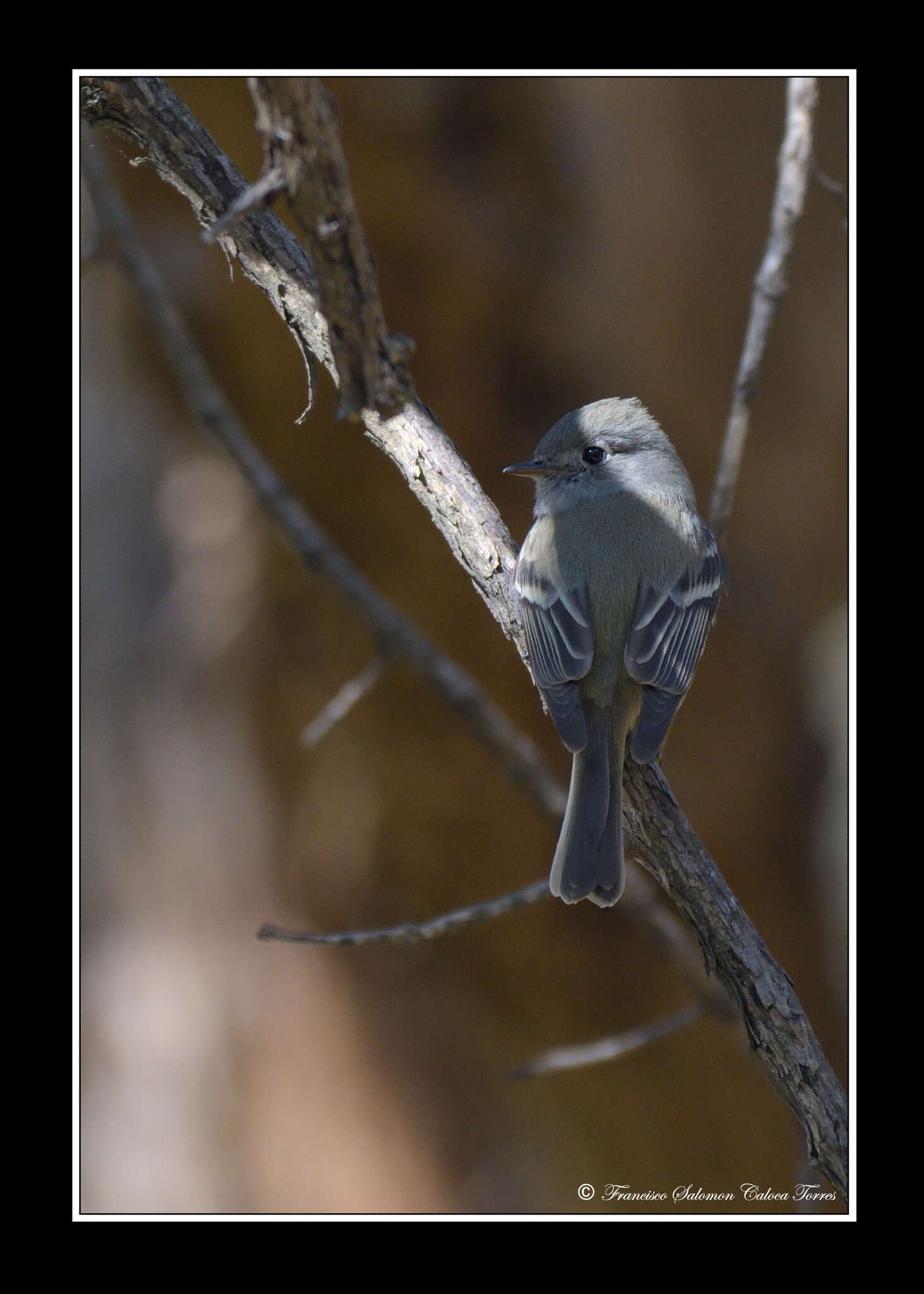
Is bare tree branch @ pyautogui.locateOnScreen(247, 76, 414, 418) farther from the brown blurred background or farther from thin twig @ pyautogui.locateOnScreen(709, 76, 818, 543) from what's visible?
the brown blurred background

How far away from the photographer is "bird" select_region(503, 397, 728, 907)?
2225mm

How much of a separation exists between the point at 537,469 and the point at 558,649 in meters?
0.60

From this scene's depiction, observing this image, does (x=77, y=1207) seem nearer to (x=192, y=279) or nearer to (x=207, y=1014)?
(x=207, y=1014)

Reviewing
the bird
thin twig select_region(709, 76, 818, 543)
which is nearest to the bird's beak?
the bird

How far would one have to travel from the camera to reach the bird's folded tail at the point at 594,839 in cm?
220

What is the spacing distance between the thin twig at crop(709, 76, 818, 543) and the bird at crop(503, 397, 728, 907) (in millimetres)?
219

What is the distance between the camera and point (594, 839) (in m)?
2.21

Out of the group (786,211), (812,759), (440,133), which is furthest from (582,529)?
(812,759)

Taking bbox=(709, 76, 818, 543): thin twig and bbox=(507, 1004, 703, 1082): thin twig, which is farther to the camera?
bbox=(709, 76, 818, 543): thin twig

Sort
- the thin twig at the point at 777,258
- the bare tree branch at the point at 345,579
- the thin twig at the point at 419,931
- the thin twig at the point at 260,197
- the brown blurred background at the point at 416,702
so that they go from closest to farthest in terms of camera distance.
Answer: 1. the thin twig at the point at 260,197
2. the thin twig at the point at 419,931
3. the bare tree branch at the point at 345,579
4. the thin twig at the point at 777,258
5. the brown blurred background at the point at 416,702

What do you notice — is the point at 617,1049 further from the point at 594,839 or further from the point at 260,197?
the point at 260,197

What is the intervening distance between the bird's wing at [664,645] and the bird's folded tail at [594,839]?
0.33 feet

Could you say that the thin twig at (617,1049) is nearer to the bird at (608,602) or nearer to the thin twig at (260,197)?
the bird at (608,602)

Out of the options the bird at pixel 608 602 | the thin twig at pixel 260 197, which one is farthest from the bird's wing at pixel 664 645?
the thin twig at pixel 260 197
